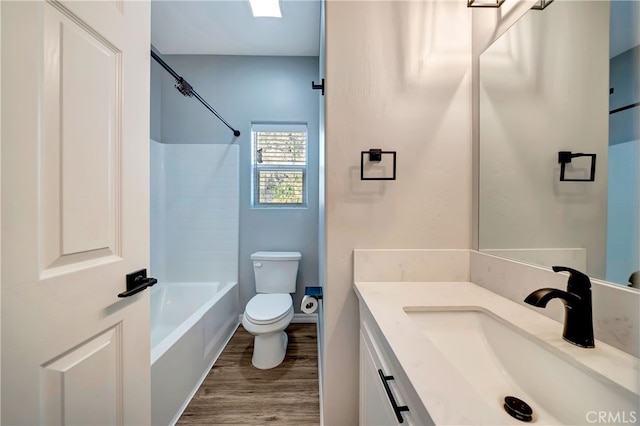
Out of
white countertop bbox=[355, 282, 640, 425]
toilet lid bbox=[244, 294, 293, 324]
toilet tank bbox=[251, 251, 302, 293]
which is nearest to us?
white countertop bbox=[355, 282, 640, 425]

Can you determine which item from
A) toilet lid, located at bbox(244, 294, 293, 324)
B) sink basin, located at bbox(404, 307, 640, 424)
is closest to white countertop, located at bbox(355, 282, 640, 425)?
sink basin, located at bbox(404, 307, 640, 424)

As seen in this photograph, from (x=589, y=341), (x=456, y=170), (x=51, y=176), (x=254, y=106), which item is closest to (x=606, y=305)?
(x=589, y=341)

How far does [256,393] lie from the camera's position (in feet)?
4.79

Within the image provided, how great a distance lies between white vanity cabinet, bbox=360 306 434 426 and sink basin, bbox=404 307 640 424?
19cm

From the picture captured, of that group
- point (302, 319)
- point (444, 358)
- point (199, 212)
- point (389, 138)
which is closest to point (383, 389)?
point (444, 358)

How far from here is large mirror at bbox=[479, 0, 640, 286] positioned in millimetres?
555

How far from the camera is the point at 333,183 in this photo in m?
1.06

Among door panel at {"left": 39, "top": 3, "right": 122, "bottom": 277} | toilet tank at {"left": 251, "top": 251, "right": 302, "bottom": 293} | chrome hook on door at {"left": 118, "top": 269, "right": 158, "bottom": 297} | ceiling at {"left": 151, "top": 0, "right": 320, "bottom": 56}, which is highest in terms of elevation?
ceiling at {"left": 151, "top": 0, "right": 320, "bottom": 56}

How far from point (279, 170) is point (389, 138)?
1.58m

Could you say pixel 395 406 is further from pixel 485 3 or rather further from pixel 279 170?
pixel 279 170

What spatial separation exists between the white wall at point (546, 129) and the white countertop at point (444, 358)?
21 cm

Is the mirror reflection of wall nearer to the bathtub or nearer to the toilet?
the toilet

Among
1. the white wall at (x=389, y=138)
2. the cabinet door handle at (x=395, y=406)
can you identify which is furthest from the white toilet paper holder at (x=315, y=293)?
the cabinet door handle at (x=395, y=406)

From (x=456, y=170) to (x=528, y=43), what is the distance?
0.50 m
